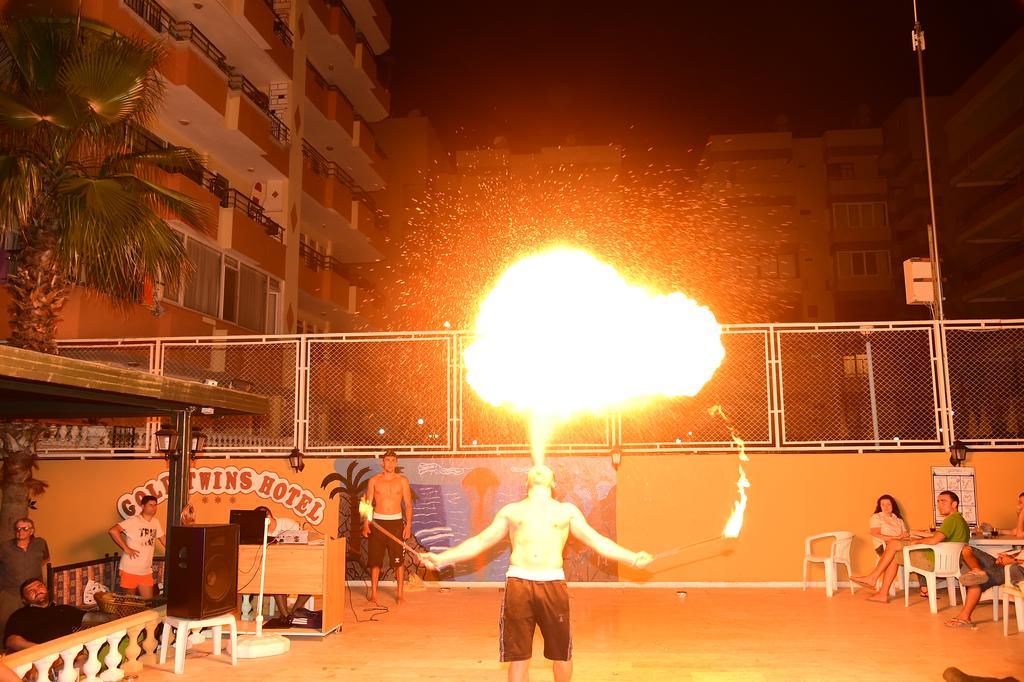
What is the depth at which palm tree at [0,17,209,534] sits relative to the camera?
1035 cm

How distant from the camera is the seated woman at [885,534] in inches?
482

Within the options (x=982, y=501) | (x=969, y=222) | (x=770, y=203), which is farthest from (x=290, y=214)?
(x=969, y=222)

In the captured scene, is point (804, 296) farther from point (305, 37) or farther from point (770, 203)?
point (305, 37)

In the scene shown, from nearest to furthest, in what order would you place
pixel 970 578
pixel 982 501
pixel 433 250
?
pixel 970 578, pixel 982 501, pixel 433 250

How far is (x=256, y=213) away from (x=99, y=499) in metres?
12.4

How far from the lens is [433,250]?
142 ft

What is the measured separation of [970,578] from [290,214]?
21.5 meters

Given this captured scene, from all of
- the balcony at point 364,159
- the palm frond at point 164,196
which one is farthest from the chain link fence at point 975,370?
the balcony at point 364,159

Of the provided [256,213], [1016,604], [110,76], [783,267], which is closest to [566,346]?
[1016,604]

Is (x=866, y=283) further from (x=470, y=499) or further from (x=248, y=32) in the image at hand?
(x=470, y=499)

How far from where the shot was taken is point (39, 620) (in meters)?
8.55

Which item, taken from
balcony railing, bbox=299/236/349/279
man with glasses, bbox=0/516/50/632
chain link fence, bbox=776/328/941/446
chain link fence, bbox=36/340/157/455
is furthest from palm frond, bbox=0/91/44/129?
balcony railing, bbox=299/236/349/279

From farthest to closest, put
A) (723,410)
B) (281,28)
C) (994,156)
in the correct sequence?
(994,156), (281,28), (723,410)

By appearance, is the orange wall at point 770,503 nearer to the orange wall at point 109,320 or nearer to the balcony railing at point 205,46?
the orange wall at point 109,320
